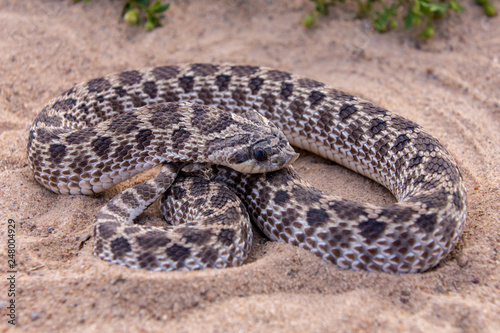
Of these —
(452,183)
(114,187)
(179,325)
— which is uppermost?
(452,183)

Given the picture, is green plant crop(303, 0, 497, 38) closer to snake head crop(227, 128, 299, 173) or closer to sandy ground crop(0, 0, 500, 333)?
sandy ground crop(0, 0, 500, 333)

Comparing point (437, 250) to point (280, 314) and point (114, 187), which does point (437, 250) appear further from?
point (114, 187)

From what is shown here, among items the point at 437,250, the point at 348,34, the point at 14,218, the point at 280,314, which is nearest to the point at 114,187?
the point at 14,218

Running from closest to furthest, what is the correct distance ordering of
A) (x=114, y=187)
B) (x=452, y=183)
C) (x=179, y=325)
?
(x=179, y=325), (x=452, y=183), (x=114, y=187)

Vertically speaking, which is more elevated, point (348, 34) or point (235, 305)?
point (348, 34)

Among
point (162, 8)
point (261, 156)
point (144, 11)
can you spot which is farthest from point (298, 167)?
point (144, 11)

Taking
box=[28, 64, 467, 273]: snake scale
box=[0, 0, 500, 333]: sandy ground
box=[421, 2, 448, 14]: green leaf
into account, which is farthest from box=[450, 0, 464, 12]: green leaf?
box=[28, 64, 467, 273]: snake scale
